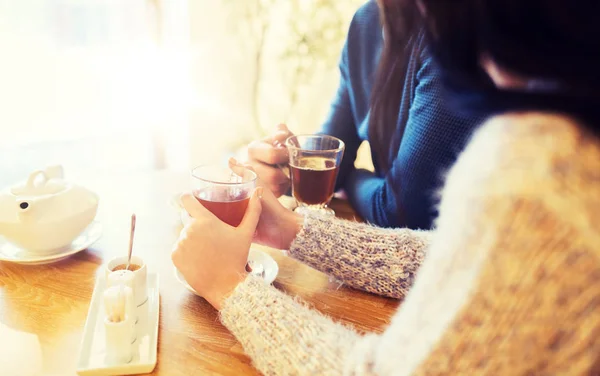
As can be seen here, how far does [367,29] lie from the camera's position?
141cm

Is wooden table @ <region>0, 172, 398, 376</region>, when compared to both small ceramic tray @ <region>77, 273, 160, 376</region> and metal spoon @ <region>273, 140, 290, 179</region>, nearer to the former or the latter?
small ceramic tray @ <region>77, 273, 160, 376</region>

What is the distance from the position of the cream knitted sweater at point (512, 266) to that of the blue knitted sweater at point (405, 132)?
0.56 meters

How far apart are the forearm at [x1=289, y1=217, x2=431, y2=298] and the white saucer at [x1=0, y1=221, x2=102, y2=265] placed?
439 millimetres

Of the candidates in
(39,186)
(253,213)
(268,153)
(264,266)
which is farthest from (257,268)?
(39,186)

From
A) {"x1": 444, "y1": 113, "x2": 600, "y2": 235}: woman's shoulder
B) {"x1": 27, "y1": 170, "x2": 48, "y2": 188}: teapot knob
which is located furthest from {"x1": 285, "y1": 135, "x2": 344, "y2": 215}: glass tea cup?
{"x1": 444, "y1": 113, "x2": 600, "y2": 235}: woman's shoulder

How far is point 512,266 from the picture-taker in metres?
0.44

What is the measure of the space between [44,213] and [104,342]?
0.34 meters

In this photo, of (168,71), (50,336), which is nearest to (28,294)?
(50,336)

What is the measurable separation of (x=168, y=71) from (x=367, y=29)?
172cm

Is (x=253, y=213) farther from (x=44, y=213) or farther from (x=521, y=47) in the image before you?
(x=521, y=47)

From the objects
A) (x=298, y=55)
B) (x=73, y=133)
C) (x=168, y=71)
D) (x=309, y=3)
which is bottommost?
(x=73, y=133)

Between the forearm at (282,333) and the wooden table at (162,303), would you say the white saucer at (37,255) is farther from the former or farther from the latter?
the forearm at (282,333)

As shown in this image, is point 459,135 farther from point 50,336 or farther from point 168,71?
point 168,71

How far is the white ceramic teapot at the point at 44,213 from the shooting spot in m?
0.89
